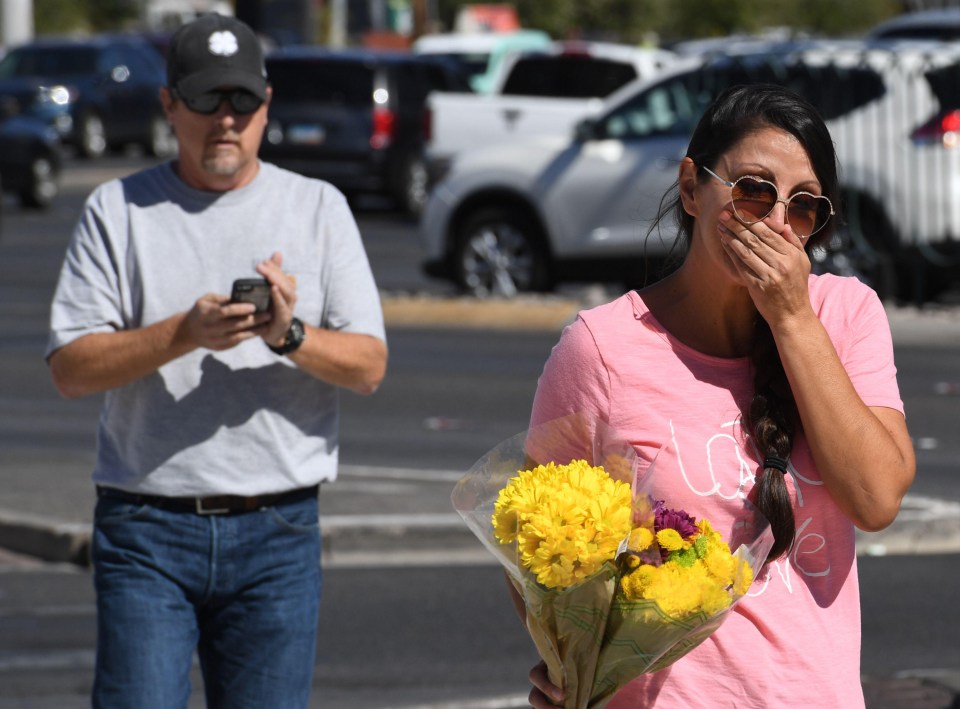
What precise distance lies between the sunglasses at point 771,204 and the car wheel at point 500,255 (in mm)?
12849

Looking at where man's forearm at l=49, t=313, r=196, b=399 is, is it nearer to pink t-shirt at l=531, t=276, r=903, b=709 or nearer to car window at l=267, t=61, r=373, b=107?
pink t-shirt at l=531, t=276, r=903, b=709

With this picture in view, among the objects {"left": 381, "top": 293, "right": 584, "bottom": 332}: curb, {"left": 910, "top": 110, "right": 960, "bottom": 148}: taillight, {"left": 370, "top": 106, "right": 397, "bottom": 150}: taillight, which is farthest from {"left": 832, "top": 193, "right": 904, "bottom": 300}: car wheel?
{"left": 370, "top": 106, "right": 397, "bottom": 150}: taillight

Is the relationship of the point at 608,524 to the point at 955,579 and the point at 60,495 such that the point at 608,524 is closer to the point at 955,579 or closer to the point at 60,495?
the point at 955,579

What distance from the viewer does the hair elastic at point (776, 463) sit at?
2.72 metres

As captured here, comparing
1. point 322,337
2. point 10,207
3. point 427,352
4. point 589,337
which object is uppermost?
point 589,337

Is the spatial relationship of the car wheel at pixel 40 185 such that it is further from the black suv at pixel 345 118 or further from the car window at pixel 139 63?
the car window at pixel 139 63

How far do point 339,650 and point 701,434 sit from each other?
4.06 meters

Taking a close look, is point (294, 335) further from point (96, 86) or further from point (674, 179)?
point (96, 86)

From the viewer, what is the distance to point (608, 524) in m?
2.43

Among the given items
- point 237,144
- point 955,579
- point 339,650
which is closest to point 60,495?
point 339,650

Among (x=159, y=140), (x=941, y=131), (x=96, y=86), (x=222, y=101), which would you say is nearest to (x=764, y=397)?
(x=222, y=101)

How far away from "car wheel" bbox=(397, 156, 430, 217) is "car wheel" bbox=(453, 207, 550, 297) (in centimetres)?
883

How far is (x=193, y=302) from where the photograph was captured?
3.85 m

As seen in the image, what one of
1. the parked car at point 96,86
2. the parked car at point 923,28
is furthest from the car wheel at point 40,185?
the parked car at point 923,28
